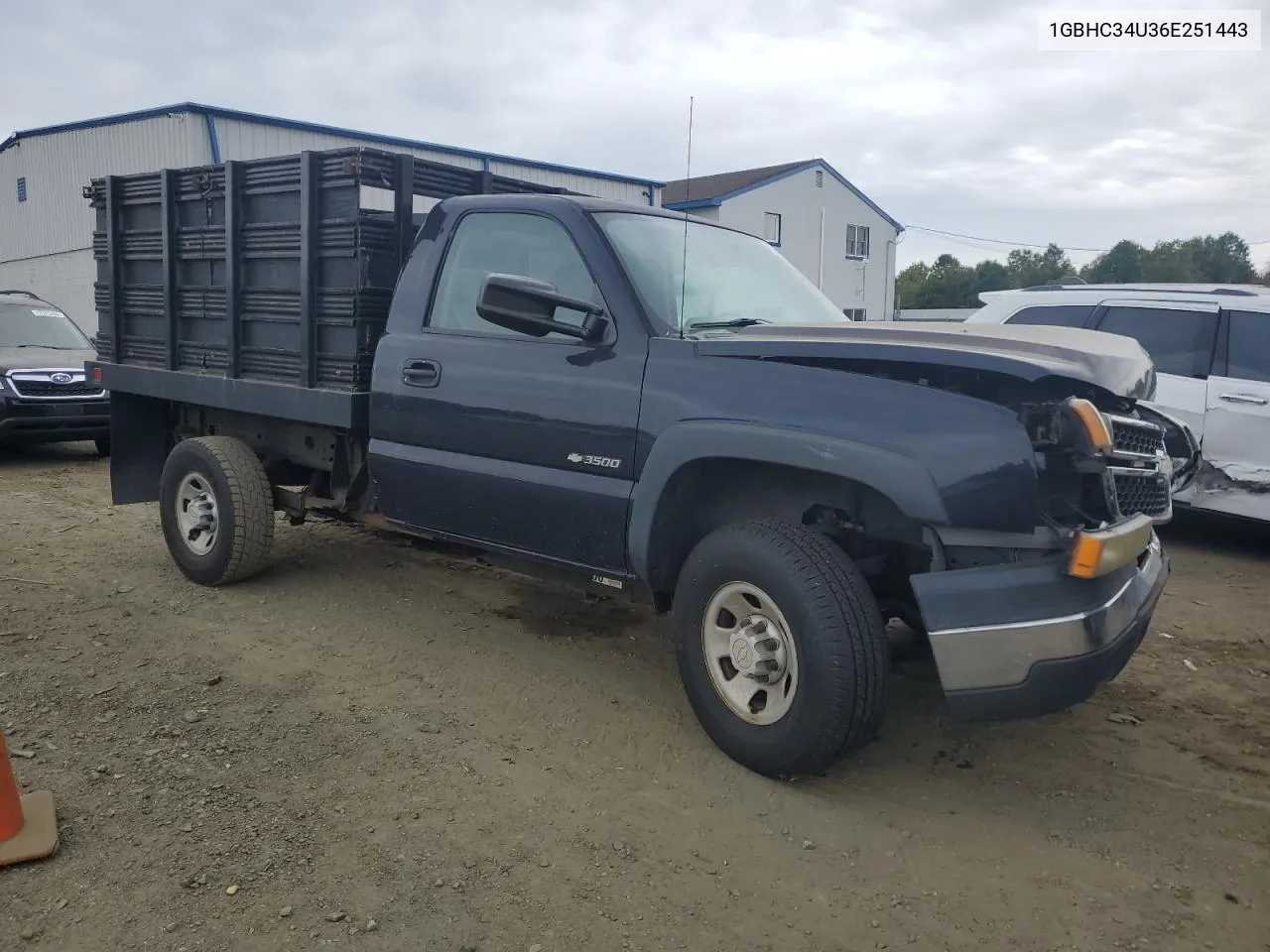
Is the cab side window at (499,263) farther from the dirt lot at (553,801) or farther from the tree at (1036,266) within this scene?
the tree at (1036,266)

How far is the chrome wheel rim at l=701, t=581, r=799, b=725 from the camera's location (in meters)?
3.48

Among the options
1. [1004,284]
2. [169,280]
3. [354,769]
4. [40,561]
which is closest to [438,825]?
[354,769]

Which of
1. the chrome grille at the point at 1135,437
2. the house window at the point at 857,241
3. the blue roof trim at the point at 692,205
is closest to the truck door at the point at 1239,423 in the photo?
the chrome grille at the point at 1135,437

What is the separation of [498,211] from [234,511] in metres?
2.30

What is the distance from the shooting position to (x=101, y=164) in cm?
1925

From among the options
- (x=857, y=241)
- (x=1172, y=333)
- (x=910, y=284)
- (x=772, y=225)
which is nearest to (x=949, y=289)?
(x=910, y=284)

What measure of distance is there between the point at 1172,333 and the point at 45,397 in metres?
10.1

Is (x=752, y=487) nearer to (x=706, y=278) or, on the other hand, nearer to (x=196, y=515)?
(x=706, y=278)

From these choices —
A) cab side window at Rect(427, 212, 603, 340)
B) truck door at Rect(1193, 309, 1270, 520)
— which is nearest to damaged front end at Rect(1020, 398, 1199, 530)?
cab side window at Rect(427, 212, 603, 340)

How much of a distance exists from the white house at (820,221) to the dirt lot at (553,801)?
79.9ft

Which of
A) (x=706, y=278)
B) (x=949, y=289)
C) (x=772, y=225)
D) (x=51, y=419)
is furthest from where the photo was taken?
(x=949, y=289)

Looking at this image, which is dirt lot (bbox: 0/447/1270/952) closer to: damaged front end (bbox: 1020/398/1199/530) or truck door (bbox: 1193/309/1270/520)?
damaged front end (bbox: 1020/398/1199/530)

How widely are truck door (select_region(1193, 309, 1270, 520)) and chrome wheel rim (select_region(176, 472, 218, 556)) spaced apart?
20.9 ft

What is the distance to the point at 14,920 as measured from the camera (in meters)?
2.72
